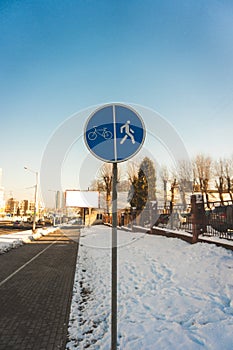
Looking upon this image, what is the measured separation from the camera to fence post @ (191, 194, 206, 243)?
32.8ft

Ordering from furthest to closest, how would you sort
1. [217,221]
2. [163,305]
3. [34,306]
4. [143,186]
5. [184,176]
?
[184,176] < [143,186] < [217,221] < [34,306] < [163,305]

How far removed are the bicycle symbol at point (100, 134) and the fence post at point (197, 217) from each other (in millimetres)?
8135

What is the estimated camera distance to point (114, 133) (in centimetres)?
305

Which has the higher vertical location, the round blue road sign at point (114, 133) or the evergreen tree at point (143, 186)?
the evergreen tree at point (143, 186)

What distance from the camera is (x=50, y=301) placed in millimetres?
5508

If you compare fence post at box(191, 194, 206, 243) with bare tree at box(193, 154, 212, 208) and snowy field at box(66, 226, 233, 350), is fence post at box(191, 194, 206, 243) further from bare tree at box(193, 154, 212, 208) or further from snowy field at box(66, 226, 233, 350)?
bare tree at box(193, 154, 212, 208)

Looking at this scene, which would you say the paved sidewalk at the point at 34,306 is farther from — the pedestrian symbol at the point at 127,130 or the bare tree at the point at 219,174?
the bare tree at the point at 219,174

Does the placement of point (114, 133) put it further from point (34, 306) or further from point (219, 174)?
point (219, 174)

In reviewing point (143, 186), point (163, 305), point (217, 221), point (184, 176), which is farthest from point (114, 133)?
point (184, 176)

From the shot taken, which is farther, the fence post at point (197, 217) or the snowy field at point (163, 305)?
the fence post at point (197, 217)

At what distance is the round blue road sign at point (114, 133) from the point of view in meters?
3.03

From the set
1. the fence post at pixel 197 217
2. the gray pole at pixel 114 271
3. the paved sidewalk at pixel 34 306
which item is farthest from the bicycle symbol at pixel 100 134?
the fence post at pixel 197 217

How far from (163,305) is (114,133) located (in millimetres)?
3584

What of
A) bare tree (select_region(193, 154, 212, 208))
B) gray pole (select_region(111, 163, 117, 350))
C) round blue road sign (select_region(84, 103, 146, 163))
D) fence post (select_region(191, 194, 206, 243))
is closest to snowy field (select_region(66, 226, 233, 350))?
gray pole (select_region(111, 163, 117, 350))
